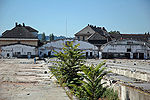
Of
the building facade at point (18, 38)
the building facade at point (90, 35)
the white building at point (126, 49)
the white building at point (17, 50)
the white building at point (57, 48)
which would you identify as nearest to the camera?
the white building at point (17, 50)

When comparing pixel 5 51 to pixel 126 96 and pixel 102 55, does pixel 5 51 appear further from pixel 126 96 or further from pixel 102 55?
pixel 126 96

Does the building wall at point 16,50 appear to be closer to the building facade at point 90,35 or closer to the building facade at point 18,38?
the building facade at point 18,38

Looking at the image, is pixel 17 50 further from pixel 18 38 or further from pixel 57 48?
pixel 57 48

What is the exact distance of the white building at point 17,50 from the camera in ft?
159

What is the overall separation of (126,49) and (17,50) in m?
29.0

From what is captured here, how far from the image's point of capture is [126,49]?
5094cm

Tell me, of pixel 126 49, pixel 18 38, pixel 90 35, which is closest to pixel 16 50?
pixel 18 38

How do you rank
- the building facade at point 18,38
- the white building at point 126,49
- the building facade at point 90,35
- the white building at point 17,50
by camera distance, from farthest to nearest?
the building facade at point 90,35, the building facade at point 18,38, the white building at point 126,49, the white building at point 17,50

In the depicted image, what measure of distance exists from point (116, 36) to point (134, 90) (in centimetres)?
7335

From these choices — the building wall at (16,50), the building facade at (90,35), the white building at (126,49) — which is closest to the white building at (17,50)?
the building wall at (16,50)

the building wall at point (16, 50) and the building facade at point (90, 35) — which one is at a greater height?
the building facade at point (90, 35)

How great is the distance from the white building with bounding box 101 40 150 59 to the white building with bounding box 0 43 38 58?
18880 mm

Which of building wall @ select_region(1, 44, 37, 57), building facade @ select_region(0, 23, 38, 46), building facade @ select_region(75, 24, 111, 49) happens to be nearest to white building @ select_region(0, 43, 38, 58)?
building wall @ select_region(1, 44, 37, 57)

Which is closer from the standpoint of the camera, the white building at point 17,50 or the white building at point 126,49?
the white building at point 17,50
